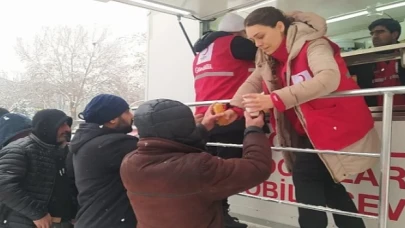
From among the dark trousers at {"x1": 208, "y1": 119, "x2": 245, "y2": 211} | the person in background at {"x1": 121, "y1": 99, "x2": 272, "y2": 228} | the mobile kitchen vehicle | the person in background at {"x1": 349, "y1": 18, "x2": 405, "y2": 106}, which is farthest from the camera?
the person in background at {"x1": 349, "y1": 18, "x2": 405, "y2": 106}

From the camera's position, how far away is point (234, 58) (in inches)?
106

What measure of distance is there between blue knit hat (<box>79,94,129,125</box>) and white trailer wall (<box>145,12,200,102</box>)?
1.53 m

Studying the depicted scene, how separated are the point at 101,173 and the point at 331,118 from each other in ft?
4.11

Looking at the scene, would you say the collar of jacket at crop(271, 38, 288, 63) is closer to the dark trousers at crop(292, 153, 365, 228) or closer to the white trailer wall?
the dark trousers at crop(292, 153, 365, 228)

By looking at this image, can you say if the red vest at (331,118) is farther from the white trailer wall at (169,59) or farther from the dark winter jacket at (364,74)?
the white trailer wall at (169,59)

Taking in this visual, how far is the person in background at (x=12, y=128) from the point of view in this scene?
324 centimetres

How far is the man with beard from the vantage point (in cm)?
218

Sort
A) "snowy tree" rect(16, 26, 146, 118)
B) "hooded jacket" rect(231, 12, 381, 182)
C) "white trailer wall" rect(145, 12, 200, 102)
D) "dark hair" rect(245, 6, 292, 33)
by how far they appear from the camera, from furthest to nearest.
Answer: "snowy tree" rect(16, 26, 146, 118), "white trailer wall" rect(145, 12, 200, 102), "dark hair" rect(245, 6, 292, 33), "hooded jacket" rect(231, 12, 381, 182)

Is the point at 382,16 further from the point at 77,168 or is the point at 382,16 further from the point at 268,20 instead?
the point at 77,168

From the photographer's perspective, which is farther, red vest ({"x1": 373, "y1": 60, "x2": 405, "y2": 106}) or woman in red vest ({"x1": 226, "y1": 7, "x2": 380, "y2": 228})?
red vest ({"x1": 373, "y1": 60, "x2": 405, "y2": 106})

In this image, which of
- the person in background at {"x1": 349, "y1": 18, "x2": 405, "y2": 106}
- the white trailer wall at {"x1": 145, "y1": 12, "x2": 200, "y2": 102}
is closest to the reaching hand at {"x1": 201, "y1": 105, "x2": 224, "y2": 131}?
the person in background at {"x1": 349, "y1": 18, "x2": 405, "y2": 106}

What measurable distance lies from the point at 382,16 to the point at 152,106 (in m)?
2.62

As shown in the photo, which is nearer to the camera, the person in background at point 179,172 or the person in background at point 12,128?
the person in background at point 179,172

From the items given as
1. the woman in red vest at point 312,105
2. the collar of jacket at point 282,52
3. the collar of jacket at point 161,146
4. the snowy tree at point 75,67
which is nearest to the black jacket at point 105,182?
the collar of jacket at point 161,146
